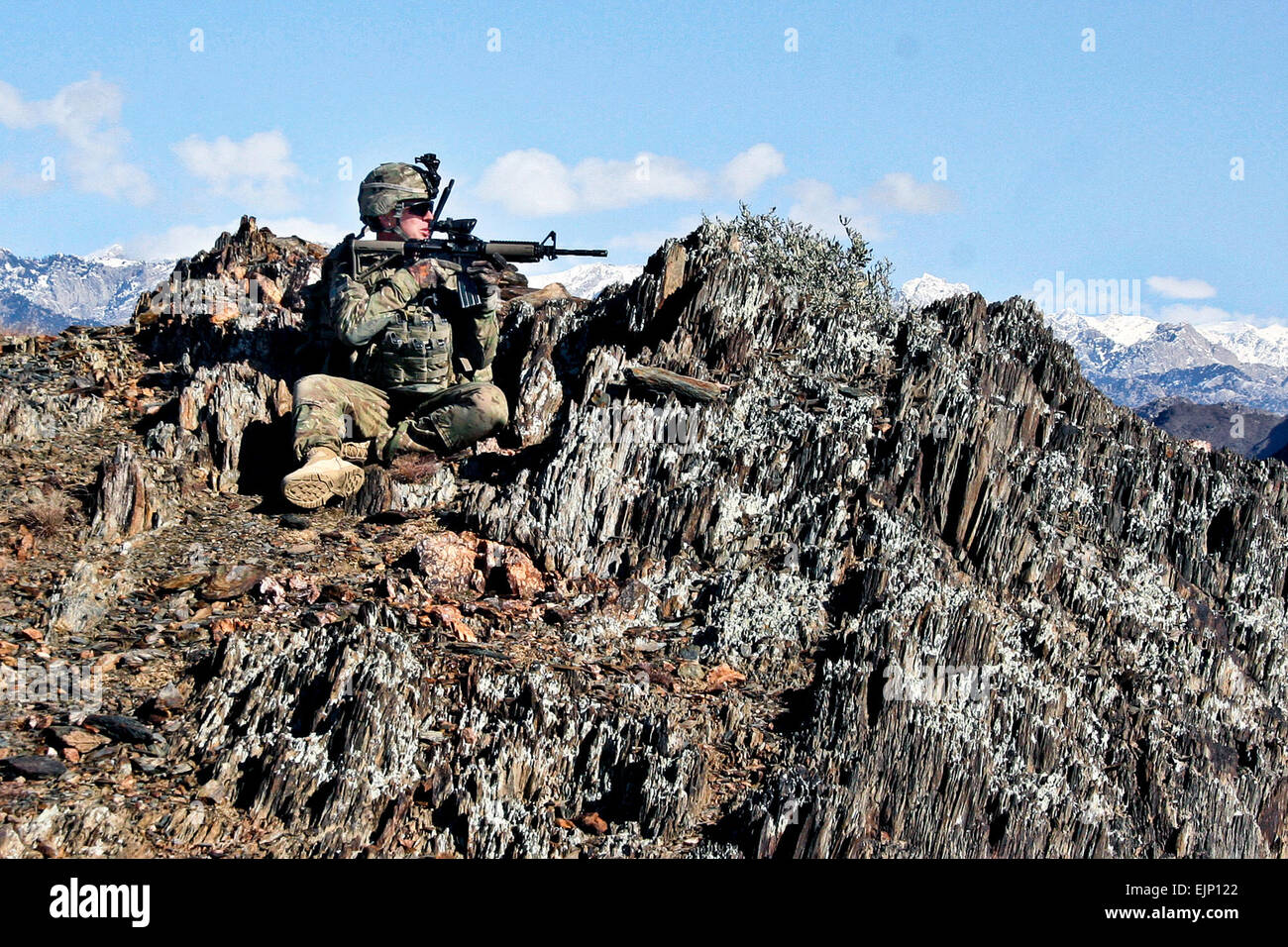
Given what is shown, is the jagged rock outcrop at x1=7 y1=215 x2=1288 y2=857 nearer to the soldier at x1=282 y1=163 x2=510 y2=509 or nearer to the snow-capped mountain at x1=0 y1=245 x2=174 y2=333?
the soldier at x1=282 y1=163 x2=510 y2=509

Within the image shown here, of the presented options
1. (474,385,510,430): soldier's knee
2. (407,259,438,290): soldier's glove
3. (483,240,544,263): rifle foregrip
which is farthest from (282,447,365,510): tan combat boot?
(483,240,544,263): rifle foregrip

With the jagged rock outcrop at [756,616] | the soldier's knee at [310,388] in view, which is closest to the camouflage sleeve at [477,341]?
the jagged rock outcrop at [756,616]

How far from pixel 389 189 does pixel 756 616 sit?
854 centimetres

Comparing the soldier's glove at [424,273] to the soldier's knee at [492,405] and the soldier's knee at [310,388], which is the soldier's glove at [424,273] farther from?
the soldier's knee at [310,388]

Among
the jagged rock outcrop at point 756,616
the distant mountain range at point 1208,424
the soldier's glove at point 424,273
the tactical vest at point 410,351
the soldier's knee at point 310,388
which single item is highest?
the distant mountain range at point 1208,424

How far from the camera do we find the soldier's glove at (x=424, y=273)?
1642cm

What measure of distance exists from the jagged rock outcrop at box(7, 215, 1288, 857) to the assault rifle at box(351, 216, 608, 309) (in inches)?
60.6

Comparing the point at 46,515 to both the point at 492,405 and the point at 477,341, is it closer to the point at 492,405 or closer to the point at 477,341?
the point at 492,405

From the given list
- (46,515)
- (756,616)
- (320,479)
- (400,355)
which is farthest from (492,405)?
(46,515)

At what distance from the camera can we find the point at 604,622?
12688mm

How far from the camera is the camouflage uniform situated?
15445mm

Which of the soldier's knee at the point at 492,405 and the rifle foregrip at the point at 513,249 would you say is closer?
the soldier's knee at the point at 492,405

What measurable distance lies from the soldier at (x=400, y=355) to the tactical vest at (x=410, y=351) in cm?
1

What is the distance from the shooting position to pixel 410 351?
15797mm
